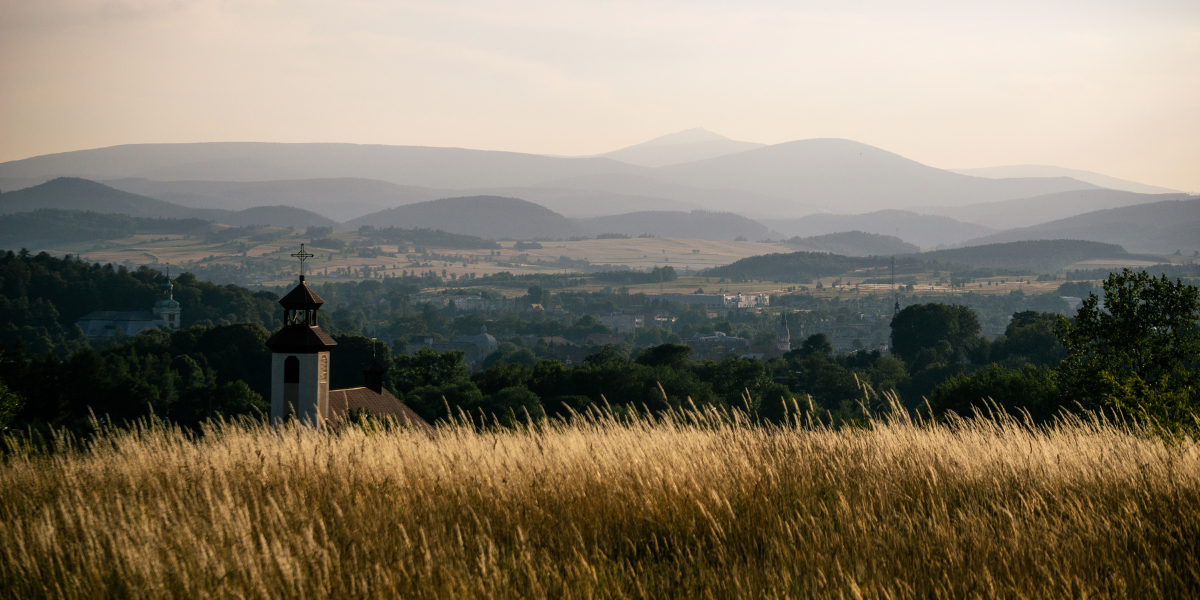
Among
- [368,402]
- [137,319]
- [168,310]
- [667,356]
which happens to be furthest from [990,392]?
[137,319]

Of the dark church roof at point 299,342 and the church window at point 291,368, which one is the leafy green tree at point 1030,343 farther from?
the church window at point 291,368

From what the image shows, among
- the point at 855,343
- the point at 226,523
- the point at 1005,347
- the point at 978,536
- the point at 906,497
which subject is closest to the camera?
the point at 978,536

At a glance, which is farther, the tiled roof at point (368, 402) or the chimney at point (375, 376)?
the chimney at point (375, 376)

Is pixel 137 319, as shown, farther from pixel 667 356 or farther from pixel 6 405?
pixel 6 405

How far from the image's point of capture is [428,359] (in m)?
74.9

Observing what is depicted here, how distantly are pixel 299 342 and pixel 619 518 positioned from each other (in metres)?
31.6

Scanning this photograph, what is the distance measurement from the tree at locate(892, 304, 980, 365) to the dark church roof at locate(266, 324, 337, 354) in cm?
8620

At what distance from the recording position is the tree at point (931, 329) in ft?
361

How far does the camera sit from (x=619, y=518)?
5863 millimetres

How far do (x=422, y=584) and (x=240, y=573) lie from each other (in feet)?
3.38

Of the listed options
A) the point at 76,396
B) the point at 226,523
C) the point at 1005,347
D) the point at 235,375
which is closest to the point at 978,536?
the point at 226,523

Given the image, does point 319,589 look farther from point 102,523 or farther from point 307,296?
point 307,296

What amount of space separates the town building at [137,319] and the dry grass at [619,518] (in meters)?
179

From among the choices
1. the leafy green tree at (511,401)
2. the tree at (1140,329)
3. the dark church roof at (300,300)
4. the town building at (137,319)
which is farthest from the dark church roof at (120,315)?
the tree at (1140,329)
